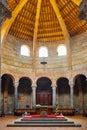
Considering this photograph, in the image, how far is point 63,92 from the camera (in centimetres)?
3378

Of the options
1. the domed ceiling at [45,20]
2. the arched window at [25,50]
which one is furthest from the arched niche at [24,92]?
the domed ceiling at [45,20]

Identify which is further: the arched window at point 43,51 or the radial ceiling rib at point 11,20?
the arched window at point 43,51

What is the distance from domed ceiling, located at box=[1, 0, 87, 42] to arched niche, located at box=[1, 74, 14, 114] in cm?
606

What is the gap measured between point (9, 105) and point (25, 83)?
378cm

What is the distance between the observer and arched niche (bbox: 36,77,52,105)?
3391cm

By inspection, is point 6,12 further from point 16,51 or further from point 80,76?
point 80,76

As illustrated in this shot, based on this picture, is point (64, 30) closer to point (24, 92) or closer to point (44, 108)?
point (24, 92)

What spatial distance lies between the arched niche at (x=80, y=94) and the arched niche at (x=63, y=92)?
47.6 inches

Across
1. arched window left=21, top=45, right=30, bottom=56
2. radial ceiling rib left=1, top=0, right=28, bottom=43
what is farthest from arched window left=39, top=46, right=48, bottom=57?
radial ceiling rib left=1, top=0, right=28, bottom=43

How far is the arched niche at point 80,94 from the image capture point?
3219cm

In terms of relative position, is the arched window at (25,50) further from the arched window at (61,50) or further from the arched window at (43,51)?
the arched window at (61,50)

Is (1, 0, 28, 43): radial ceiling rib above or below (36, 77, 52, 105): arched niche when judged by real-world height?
above

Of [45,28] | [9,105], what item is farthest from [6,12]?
[9,105]

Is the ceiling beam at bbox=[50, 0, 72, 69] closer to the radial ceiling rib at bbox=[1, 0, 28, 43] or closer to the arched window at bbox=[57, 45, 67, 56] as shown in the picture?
the arched window at bbox=[57, 45, 67, 56]
